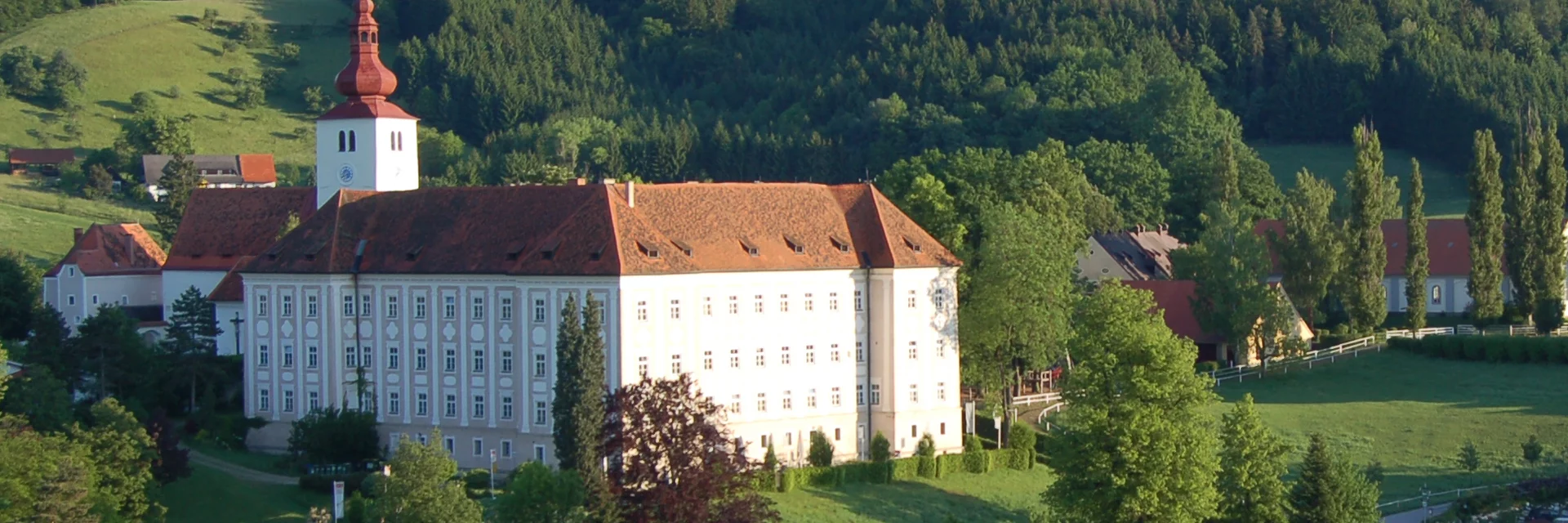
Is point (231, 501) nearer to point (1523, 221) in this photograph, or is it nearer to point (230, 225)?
point (230, 225)

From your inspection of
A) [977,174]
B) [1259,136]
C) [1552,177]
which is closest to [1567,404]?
[1552,177]

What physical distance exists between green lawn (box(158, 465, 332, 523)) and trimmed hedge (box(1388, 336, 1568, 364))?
43703mm

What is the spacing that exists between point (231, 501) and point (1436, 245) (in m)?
60.3

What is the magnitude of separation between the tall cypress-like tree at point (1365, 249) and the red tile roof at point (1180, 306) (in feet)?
19.6

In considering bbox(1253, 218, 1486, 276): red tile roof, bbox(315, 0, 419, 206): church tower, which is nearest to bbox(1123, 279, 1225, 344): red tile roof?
bbox(1253, 218, 1486, 276): red tile roof

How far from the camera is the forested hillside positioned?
151000 mm

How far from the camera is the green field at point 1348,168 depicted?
14225cm

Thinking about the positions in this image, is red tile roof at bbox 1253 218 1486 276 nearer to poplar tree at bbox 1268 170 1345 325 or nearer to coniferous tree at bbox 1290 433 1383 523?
poplar tree at bbox 1268 170 1345 325

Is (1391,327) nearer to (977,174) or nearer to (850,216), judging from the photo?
(977,174)

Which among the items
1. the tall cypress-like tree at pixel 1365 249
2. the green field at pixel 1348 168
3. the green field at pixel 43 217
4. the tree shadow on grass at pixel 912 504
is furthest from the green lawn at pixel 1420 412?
the green field at pixel 43 217

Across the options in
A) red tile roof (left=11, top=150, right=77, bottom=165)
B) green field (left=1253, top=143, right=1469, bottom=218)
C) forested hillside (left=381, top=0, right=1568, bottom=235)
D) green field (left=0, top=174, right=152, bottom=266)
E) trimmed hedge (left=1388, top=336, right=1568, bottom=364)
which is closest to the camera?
trimmed hedge (left=1388, top=336, right=1568, bottom=364)

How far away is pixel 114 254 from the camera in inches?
4126

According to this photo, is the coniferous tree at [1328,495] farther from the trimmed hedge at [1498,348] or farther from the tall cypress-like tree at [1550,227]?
the tall cypress-like tree at [1550,227]

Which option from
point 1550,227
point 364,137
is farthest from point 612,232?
point 1550,227
